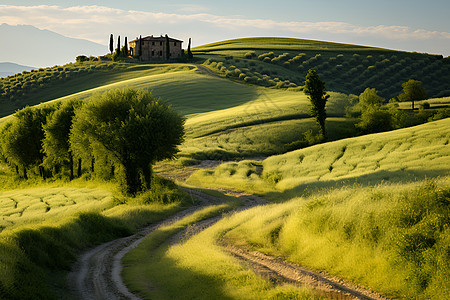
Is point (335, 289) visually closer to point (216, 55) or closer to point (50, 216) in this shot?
point (50, 216)

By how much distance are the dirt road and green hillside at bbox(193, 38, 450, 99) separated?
359 feet

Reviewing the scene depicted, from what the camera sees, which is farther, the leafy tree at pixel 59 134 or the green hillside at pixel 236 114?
the green hillside at pixel 236 114

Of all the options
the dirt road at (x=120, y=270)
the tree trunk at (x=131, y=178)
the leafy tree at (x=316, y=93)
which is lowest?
the tree trunk at (x=131, y=178)

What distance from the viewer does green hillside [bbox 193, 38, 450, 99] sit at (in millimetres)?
144250

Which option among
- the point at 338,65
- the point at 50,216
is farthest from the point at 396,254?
the point at 338,65

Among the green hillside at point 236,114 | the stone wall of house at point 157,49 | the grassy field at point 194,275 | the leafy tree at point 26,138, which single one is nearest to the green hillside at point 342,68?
the stone wall of house at point 157,49

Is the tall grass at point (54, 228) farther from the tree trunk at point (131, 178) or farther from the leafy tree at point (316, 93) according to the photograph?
the leafy tree at point (316, 93)

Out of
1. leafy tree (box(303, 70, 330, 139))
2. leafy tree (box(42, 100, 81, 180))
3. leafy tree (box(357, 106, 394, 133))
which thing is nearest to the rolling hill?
leafy tree (box(357, 106, 394, 133))

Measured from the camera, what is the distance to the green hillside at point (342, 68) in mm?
144250

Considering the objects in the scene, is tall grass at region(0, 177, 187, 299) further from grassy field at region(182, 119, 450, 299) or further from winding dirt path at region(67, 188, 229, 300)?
grassy field at region(182, 119, 450, 299)

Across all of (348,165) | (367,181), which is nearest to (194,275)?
(367,181)

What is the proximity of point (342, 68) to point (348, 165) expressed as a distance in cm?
12758

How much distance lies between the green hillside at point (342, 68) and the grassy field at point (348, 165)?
75830mm

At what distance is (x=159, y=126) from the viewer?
142 feet
